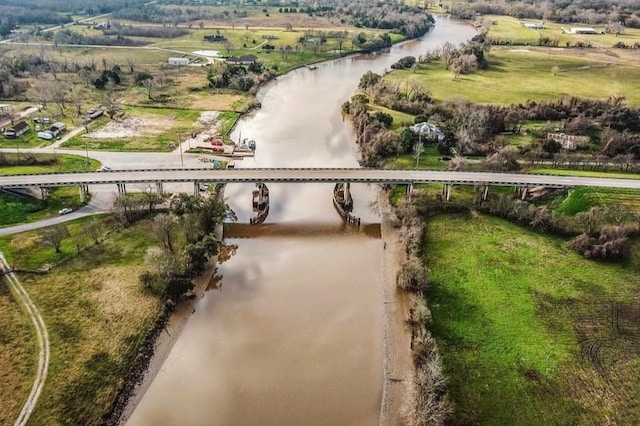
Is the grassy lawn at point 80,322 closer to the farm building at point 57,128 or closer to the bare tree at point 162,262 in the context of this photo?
the bare tree at point 162,262

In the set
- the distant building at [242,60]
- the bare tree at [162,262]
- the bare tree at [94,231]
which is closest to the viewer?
the bare tree at [162,262]

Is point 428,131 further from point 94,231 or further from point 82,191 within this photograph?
point 94,231

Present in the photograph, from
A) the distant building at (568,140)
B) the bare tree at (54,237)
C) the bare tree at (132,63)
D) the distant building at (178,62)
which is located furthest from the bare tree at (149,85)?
the distant building at (568,140)

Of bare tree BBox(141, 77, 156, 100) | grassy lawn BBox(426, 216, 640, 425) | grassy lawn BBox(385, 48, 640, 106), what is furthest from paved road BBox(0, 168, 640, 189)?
bare tree BBox(141, 77, 156, 100)

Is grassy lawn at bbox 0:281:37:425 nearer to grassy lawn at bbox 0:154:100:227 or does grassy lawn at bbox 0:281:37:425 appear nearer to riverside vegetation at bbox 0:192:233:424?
riverside vegetation at bbox 0:192:233:424

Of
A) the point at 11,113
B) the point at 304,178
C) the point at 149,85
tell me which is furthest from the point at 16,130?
the point at 304,178

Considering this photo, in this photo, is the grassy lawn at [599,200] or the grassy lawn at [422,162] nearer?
the grassy lawn at [599,200]
